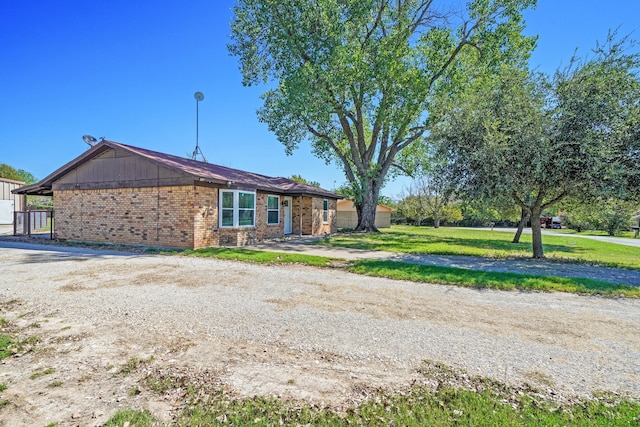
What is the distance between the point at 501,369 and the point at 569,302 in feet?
12.3

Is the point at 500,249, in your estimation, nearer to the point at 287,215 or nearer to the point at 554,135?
the point at 554,135

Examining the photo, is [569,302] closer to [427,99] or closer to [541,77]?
[541,77]

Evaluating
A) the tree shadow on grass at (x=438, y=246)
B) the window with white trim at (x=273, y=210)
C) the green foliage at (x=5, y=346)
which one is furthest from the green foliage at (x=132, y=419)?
the window with white trim at (x=273, y=210)

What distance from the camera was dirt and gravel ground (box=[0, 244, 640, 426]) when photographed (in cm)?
302

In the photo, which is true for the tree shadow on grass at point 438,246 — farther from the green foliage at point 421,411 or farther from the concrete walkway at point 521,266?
the green foliage at point 421,411

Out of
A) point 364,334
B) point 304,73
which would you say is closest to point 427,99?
point 304,73

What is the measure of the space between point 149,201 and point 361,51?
13150 millimetres

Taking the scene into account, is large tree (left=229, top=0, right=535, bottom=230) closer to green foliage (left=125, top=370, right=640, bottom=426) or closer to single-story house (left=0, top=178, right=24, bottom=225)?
green foliage (left=125, top=370, right=640, bottom=426)

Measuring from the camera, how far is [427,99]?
1969 cm

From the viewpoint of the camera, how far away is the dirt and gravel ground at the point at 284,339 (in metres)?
3.02

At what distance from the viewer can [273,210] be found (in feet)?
57.8

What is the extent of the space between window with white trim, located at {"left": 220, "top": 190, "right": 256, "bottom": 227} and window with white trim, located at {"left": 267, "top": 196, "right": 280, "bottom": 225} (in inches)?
76.7

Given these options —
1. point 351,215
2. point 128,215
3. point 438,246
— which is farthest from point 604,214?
point 128,215

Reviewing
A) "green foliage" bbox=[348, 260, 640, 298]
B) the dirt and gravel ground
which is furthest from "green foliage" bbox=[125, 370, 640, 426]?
"green foliage" bbox=[348, 260, 640, 298]
